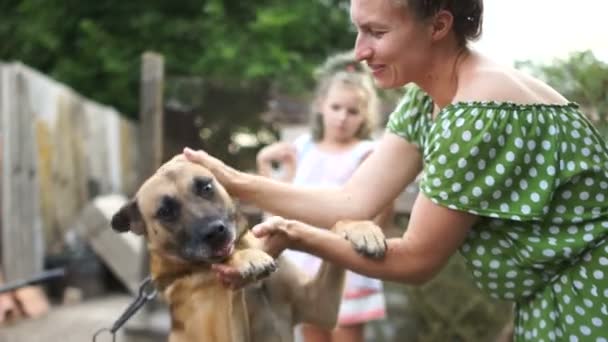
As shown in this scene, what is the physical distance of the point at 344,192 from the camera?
93.7 inches

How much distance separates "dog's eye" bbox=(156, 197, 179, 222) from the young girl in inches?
56.9

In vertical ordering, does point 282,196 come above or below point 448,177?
below

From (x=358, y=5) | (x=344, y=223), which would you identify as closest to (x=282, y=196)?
(x=344, y=223)

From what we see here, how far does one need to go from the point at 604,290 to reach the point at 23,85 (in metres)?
6.34

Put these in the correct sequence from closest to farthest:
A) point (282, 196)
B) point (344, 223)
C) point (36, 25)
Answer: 1. point (344, 223)
2. point (282, 196)
3. point (36, 25)

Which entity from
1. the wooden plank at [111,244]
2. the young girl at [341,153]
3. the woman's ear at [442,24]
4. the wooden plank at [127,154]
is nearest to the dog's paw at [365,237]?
the woman's ear at [442,24]

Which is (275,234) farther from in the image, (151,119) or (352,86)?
(151,119)

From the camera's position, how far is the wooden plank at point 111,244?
7562mm

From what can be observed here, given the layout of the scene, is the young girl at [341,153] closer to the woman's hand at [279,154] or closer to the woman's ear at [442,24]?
the woman's hand at [279,154]

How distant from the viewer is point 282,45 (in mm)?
9703

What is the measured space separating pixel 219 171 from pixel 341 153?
1.60 metres

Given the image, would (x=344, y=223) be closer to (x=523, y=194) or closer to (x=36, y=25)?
(x=523, y=194)

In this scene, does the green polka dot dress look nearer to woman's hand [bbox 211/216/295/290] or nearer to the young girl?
woman's hand [bbox 211/216/295/290]

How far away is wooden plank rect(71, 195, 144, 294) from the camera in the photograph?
7.56 meters
